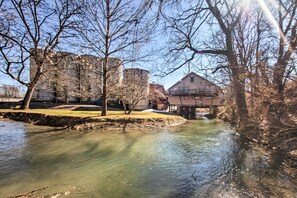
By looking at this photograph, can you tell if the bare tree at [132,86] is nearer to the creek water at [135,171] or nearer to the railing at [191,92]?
the creek water at [135,171]

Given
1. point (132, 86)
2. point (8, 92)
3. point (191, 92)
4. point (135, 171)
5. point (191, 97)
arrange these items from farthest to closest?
point (8, 92) < point (191, 97) < point (191, 92) < point (132, 86) < point (135, 171)

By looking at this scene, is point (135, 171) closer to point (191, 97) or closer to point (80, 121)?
point (80, 121)

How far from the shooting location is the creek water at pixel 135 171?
5105 mm

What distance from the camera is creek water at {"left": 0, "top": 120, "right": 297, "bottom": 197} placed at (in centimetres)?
511

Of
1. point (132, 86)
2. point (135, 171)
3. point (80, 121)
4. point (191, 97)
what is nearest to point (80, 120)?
point (80, 121)

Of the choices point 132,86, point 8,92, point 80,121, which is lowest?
point 80,121

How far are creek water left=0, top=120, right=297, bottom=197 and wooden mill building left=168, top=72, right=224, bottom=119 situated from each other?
29062 mm

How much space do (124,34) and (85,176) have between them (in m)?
13.2

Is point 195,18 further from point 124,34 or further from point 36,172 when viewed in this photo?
point 36,172

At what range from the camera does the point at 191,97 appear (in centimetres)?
4250

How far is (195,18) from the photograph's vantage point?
11.8 meters

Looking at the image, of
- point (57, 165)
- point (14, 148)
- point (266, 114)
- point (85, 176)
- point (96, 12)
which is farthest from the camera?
point (96, 12)

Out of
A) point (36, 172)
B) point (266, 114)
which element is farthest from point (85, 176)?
point (266, 114)

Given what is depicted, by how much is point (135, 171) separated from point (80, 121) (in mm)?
9747
